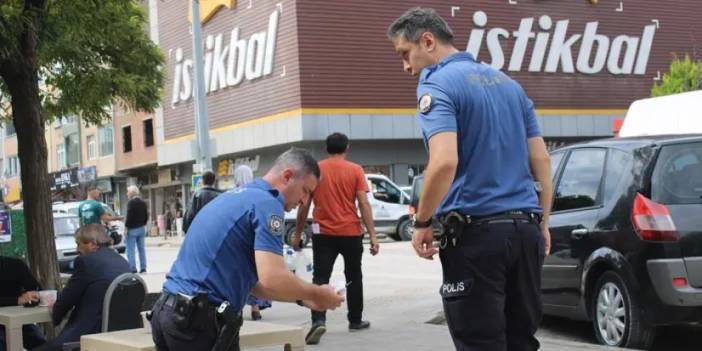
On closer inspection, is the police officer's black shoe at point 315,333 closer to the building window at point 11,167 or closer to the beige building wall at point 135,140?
the beige building wall at point 135,140

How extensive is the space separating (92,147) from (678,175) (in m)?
52.5

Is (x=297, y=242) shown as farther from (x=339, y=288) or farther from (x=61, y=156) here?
(x=61, y=156)

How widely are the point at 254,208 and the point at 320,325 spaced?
4192 millimetres

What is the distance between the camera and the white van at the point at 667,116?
977 cm

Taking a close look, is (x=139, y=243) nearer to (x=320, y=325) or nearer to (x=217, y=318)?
(x=320, y=325)

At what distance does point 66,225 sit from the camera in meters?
20.2

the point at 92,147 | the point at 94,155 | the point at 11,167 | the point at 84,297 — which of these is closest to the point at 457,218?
the point at 84,297

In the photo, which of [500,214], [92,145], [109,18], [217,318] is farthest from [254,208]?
[92,145]

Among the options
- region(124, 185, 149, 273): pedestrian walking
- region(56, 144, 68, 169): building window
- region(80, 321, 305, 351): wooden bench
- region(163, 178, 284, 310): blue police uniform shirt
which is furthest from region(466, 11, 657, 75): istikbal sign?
region(163, 178, 284, 310): blue police uniform shirt

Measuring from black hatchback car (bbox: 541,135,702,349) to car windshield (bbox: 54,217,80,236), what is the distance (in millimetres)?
13982

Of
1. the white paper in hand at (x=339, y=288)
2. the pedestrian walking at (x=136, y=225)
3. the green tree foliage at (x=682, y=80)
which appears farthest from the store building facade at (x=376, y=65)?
the white paper in hand at (x=339, y=288)

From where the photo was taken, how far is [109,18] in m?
9.73

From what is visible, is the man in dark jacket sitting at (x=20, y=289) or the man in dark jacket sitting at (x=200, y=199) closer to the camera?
the man in dark jacket sitting at (x=20, y=289)

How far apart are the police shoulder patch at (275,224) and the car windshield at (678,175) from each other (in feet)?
12.5
